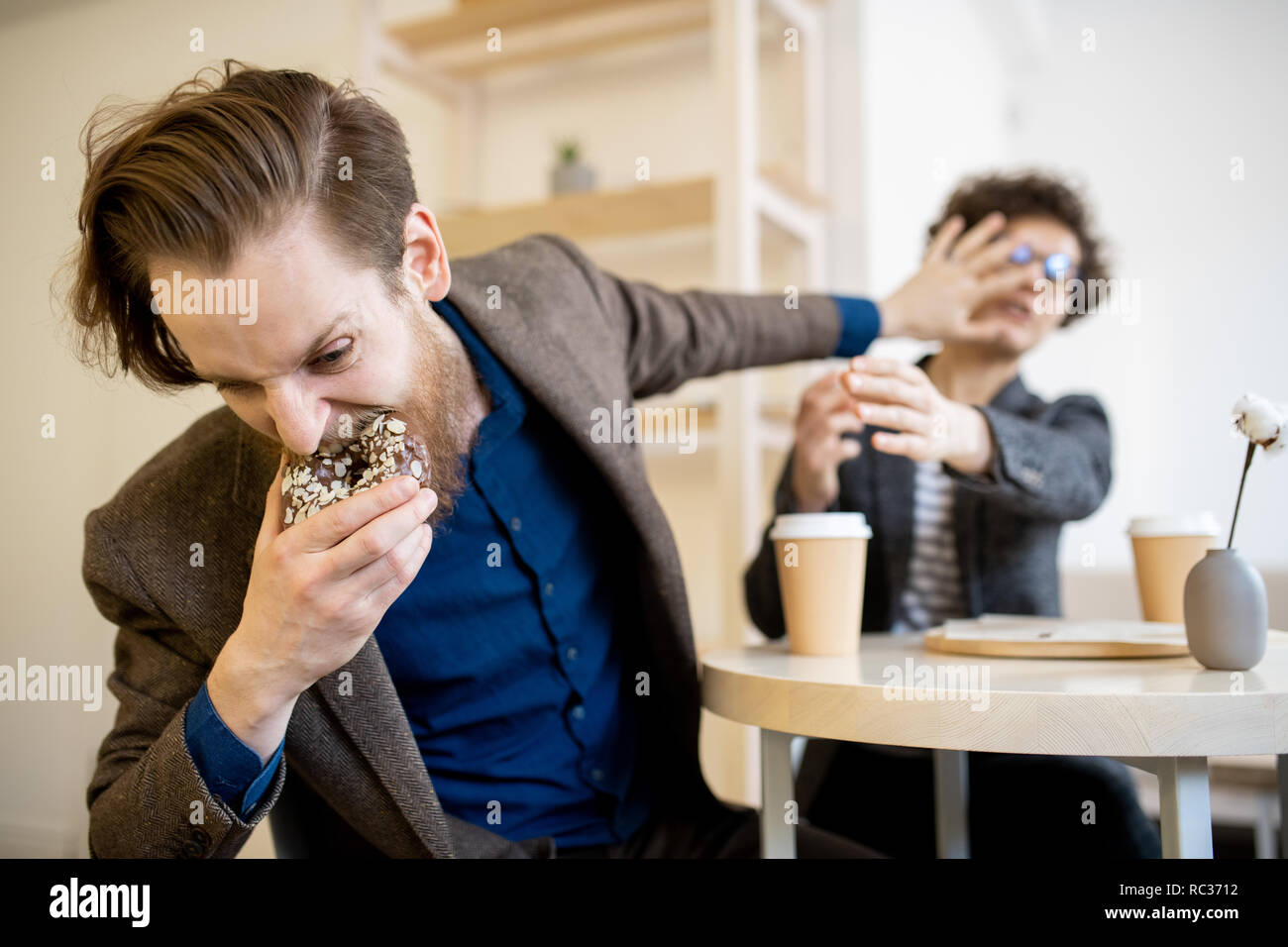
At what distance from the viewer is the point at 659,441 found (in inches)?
95.1

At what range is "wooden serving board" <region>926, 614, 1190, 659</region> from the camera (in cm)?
93

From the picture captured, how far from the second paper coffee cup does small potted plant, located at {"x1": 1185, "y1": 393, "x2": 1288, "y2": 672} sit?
299 mm

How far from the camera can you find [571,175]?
2322mm

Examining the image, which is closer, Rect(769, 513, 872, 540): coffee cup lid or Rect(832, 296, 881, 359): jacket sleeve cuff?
Rect(769, 513, 872, 540): coffee cup lid

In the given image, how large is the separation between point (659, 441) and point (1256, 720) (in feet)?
5.83

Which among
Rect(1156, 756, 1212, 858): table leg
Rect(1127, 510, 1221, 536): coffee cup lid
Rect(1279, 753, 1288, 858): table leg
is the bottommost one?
Rect(1279, 753, 1288, 858): table leg

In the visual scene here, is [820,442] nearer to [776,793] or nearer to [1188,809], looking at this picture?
[776,793]

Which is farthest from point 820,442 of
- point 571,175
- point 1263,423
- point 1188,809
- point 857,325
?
point 571,175

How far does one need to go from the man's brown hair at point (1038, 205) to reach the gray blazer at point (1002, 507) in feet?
0.89

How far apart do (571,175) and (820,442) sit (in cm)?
128

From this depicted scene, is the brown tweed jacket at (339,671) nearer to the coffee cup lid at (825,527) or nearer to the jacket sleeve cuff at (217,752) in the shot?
the jacket sleeve cuff at (217,752)

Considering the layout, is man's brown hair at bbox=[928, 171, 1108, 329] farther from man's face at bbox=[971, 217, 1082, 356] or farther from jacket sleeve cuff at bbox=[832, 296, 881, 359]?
jacket sleeve cuff at bbox=[832, 296, 881, 359]

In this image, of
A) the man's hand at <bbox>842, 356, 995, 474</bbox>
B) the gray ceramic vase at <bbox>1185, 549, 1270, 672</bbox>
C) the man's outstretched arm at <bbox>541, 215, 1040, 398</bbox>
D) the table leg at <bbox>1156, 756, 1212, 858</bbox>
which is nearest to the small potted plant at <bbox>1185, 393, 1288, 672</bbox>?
the gray ceramic vase at <bbox>1185, 549, 1270, 672</bbox>

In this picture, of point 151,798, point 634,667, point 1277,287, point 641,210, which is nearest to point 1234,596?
point 634,667
